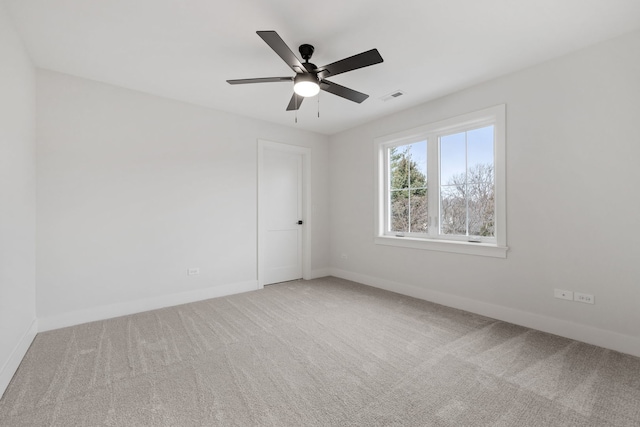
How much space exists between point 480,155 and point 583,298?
1733 mm

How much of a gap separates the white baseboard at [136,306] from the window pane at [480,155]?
11.1ft

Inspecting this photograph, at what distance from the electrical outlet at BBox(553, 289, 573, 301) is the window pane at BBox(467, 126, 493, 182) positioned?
50.8 inches

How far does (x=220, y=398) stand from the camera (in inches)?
71.9

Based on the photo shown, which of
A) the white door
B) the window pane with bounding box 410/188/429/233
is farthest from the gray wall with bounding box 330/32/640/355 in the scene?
the white door

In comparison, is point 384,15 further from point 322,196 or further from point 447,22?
point 322,196

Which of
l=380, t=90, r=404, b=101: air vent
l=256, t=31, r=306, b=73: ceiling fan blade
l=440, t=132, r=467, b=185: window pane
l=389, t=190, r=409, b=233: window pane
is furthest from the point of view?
l=389, t=190, r=409, b=233: window pane

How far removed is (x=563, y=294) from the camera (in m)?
2.68

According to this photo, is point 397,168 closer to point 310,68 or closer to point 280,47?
point 310,68

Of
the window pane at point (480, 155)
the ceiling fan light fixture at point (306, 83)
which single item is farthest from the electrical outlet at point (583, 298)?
the ceiling fan light fixture at point (306, 83)

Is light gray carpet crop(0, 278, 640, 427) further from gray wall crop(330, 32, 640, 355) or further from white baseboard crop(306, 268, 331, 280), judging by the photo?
white baseboard crop(306, 268, 331, 280)

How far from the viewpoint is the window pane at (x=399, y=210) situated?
4242 mm

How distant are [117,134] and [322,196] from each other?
318 centimetres

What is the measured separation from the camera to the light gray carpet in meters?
1.67

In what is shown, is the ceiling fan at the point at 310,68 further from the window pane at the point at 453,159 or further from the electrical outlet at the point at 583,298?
the electrical outlet at the point at 583,298
